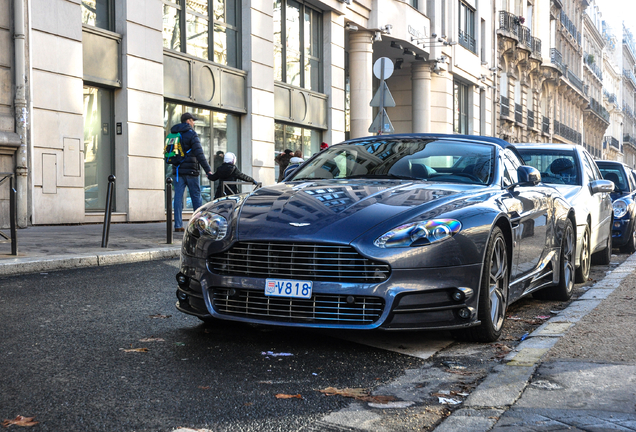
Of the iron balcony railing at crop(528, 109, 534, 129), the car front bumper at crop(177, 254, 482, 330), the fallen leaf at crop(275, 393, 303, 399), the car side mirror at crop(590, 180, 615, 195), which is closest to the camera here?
the fallen leaf at crop(275, 393, 303, 399)

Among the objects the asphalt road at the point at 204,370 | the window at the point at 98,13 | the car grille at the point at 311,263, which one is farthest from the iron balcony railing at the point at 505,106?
the car grille at the point at 311,263

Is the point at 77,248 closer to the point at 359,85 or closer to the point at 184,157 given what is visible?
the point at 184,157

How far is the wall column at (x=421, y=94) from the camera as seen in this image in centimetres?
3139

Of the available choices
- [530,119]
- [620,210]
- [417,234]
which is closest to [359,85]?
[620,210]

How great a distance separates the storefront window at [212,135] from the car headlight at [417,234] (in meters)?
13.5

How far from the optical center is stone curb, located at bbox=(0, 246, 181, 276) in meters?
8.00

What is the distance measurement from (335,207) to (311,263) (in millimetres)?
465

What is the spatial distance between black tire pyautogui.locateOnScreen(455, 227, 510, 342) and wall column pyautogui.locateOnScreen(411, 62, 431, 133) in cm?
2673

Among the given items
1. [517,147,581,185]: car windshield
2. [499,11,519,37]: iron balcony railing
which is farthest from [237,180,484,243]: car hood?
[499,11,519,37]: iron balcony railing

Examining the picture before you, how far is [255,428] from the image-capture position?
9.93 feet

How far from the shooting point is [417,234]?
429 cm

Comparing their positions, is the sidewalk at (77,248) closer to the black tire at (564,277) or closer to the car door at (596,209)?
the black tire at (564,277)

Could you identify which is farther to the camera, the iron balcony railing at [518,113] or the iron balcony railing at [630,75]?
the iron balcony railing at [630,75]

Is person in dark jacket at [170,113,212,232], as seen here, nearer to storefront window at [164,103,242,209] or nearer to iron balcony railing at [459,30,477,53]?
storefront window at [164,103,242,209]
